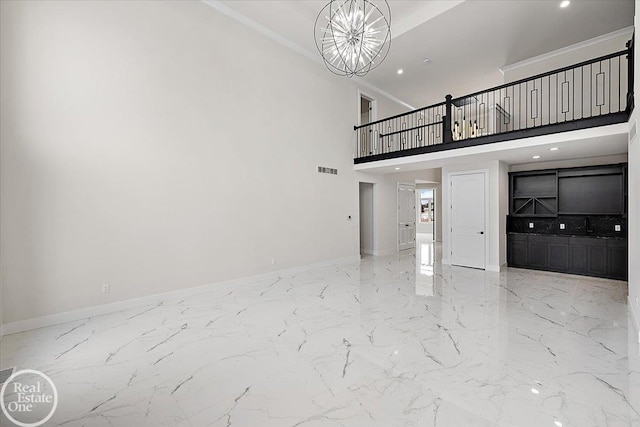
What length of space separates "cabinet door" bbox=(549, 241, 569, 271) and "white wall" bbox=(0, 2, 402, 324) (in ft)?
17.9

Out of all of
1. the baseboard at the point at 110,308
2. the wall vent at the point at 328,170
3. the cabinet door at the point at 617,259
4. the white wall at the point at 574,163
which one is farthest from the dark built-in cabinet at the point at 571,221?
the baseboard at the point at 110,308

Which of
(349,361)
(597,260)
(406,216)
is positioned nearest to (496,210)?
(597,260)

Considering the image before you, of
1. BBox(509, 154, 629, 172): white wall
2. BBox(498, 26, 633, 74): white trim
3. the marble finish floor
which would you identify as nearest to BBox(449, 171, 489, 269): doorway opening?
BBox(509, 154, 629, 172): white wall

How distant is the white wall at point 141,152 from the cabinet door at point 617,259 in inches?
240

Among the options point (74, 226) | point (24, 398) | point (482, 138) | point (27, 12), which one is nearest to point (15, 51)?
point (27, 12)

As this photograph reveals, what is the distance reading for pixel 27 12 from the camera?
349 centimetres

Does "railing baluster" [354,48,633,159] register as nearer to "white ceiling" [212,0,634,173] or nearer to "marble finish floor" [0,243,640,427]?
"white ceiling" [212,0,634,173]

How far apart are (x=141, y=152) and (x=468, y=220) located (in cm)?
694

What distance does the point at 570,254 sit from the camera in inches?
239

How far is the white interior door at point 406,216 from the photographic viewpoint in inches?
379

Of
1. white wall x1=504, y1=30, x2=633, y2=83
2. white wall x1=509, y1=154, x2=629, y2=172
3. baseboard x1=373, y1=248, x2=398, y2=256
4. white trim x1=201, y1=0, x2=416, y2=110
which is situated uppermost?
white trim x1=201, y1=0, x2=416, y2=110

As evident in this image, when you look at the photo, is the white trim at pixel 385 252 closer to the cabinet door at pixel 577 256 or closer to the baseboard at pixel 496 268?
the baseboard at pixel 496 268

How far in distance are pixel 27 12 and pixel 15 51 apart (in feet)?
1.74

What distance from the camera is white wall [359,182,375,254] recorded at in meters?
8.93
